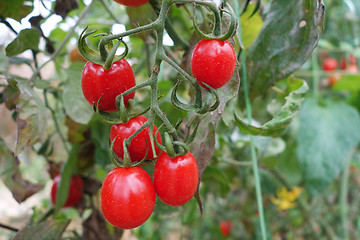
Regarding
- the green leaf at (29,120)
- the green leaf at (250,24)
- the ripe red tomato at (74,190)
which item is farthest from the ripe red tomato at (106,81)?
the ripe red tomato at (74,190)

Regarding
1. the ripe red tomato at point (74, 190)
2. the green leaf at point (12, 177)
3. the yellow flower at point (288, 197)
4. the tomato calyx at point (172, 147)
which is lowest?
the yellow flower at point (288, 197)

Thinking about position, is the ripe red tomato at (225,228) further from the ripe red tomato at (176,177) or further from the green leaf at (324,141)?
the ripe red tomato at (176,177)

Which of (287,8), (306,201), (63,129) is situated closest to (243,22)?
(287,8)

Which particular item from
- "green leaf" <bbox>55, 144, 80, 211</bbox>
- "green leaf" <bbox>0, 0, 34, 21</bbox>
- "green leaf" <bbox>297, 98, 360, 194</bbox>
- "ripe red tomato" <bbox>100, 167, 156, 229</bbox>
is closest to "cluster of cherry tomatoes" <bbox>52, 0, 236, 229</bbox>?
"ripe red tomato" <bbox>100, 167, 156, 229</bbox>

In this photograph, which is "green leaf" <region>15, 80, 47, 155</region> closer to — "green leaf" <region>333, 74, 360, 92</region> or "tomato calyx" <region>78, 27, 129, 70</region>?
"tomato calyx" <region>78, 27, 129, 70</region>

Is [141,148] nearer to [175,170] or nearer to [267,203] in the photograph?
[175,170]
